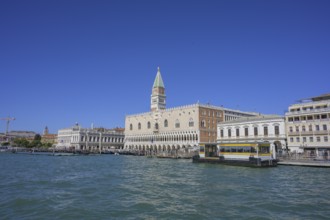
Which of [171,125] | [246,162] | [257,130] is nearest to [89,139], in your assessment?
[171,125]

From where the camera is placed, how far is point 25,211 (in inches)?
449

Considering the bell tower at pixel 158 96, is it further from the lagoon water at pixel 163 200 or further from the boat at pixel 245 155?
the lagoon water at pixel 163 200

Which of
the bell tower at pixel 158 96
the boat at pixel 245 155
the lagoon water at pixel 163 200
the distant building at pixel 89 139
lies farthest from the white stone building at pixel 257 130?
the distant building at pixel 89 139

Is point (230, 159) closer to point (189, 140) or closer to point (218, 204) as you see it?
point (218, 204)

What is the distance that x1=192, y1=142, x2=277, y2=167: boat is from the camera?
31.8 m

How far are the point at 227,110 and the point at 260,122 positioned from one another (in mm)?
22011

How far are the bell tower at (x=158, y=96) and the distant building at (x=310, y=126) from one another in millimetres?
42275

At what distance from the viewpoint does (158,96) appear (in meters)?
80.1

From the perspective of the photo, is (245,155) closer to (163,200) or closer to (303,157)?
(303,157)

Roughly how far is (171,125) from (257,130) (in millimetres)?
26726

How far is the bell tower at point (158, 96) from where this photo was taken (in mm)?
80250

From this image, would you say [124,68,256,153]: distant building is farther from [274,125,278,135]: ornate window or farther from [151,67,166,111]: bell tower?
[274,125,278,135]: ornate window

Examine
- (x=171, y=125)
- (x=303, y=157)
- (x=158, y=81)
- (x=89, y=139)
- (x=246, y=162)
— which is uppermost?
(x=158, y=81)

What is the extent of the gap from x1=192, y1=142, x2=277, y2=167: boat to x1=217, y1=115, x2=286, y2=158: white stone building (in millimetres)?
6499
